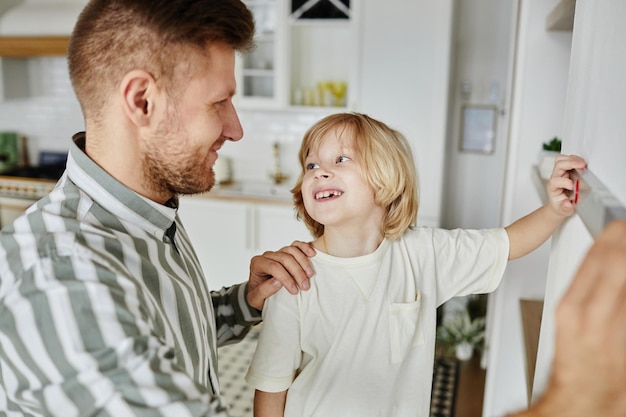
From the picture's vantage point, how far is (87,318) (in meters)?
0.82

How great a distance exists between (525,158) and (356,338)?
3.19 feet

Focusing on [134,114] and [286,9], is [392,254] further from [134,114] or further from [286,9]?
[286,9]

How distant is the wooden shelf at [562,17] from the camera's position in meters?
1.38

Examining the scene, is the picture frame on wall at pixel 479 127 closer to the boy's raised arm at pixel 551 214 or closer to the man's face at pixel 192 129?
the boy's raised arm at pixel 551 214

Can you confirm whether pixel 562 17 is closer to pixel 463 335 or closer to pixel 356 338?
pixel 356 338

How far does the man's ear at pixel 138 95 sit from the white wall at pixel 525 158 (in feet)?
4.31

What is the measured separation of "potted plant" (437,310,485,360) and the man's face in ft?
9.23

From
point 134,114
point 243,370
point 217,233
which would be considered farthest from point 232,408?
point 134,114

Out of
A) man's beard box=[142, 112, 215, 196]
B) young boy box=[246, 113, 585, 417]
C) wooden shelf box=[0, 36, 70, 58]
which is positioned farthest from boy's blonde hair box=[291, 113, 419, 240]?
wooden shelf box=[0, 36, 70, 58]

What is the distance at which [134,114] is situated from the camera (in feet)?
3.43

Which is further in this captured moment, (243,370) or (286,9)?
(286,9)

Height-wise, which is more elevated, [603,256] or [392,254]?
[603,256]

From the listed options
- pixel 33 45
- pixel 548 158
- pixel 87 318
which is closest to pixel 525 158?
pixel 548 158

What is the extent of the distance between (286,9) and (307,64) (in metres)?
0.52
